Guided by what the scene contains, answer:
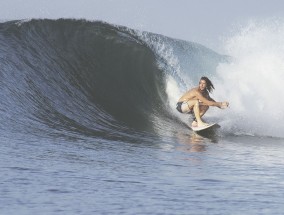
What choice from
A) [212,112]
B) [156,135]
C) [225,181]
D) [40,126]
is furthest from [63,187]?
[212,112]

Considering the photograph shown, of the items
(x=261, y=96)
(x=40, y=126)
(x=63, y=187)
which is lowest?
(x=63, y=187)

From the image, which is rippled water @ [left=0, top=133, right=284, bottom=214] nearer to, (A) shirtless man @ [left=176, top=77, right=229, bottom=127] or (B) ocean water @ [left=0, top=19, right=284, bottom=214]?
(B) ocean water @ [left=0, top=19, right=284, bottom=214]

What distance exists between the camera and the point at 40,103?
34.3 feet

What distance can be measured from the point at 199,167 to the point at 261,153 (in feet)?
7.19

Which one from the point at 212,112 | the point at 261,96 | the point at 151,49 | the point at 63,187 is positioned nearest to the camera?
the point at 63,187

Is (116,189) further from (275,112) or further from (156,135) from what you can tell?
(275,112)

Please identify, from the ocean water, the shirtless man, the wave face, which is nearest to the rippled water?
the ocean water

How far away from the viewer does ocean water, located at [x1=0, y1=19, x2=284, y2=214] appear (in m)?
5.34

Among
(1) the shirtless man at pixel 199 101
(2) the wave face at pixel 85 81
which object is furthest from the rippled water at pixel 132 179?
(1) the shirtless man at pixel 199 101

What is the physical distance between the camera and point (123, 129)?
10.4 meters

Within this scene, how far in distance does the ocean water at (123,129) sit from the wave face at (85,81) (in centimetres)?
3

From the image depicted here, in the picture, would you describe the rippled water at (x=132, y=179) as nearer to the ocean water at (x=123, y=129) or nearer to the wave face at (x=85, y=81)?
the ocean water at (x=123, y=129)

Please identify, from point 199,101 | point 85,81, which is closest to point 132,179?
point 199,101

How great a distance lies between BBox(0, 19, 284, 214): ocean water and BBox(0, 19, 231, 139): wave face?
0.03 meters
